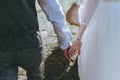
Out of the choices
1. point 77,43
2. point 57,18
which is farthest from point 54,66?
point 57,18

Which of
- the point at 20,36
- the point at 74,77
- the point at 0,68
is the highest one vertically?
the point at 20,36

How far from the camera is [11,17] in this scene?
8.64 ft

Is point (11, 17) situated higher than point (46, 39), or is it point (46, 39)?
point (11, 17)

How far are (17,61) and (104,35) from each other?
76cm

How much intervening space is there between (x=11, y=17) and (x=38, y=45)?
30cm

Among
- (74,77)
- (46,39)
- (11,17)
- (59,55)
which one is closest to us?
(11,17)

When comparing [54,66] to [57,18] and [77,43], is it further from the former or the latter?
[57,18]

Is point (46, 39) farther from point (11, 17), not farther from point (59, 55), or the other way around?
point (11, 17)

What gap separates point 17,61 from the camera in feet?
9.09

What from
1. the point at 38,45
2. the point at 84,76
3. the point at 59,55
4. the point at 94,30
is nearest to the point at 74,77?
the point at 59,55

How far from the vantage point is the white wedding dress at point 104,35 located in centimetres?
305

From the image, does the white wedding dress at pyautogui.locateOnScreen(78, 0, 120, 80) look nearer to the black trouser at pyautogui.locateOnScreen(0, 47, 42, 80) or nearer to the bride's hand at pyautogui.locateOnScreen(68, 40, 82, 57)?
the bride's hand at pyautogui.locateOnScreen(68, 40, 82, 57)

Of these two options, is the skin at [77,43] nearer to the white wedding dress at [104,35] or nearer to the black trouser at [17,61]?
the white wedding dress at [104,35]

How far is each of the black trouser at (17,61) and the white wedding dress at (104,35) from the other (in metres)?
0.53
